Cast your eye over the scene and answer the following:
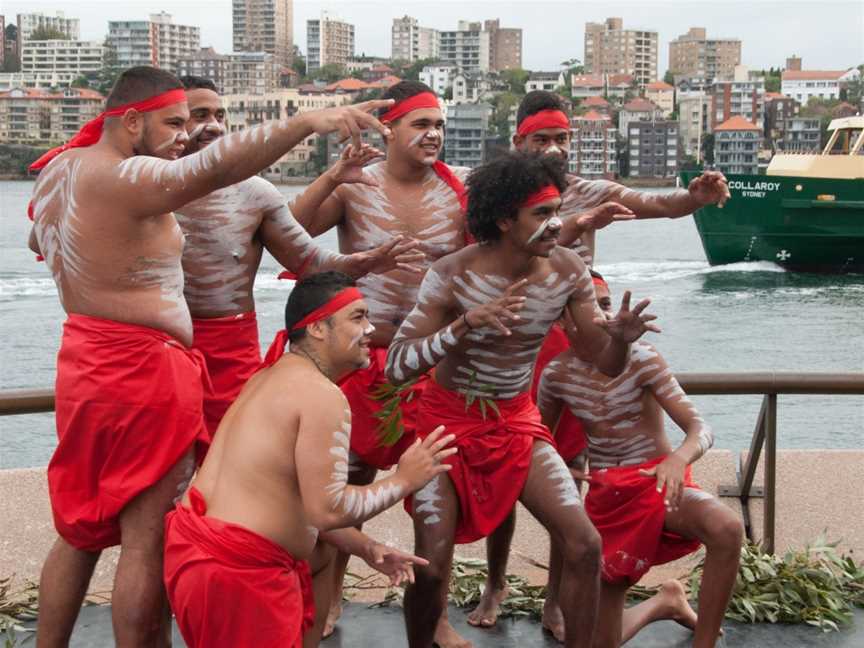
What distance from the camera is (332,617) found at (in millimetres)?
4781

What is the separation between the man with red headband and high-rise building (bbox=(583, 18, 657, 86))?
139 metres

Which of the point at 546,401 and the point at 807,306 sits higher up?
the point at 546,401

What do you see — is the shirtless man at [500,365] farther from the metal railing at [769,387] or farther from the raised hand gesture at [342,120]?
the metal railing at [769,387]

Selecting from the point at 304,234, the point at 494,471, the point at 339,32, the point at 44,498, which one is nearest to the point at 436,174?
the point at 304,234

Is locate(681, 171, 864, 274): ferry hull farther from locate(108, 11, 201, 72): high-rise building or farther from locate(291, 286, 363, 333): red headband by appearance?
locate(108, 11, 201, 72): high-rise building

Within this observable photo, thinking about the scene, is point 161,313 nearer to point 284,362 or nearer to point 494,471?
point 284,362

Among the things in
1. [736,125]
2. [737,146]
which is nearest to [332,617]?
[737,146]

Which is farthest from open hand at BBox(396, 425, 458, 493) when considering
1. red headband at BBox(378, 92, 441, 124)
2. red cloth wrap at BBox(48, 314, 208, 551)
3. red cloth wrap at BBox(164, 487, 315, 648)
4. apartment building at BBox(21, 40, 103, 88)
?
apartment building at BBox(21, 40, 103, 88)

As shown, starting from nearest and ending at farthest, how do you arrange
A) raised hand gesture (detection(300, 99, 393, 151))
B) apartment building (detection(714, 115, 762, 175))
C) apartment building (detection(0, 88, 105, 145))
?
raised hand gesture (detection(300, 99, 393, 151)) < apartment building (detection(714, 115, 762, 175)) < apartment building (detection(0, 88, 105, 145))

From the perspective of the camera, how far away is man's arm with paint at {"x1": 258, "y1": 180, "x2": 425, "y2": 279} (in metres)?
4.36

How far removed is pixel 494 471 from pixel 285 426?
93 centimetres

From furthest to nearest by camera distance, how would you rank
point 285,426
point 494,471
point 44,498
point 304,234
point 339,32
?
point 339,32 < point 44,498 < point 304,234 < point 494,471 < point 285,426

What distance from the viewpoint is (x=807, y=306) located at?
107 feet

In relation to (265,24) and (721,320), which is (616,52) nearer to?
(265,24)
